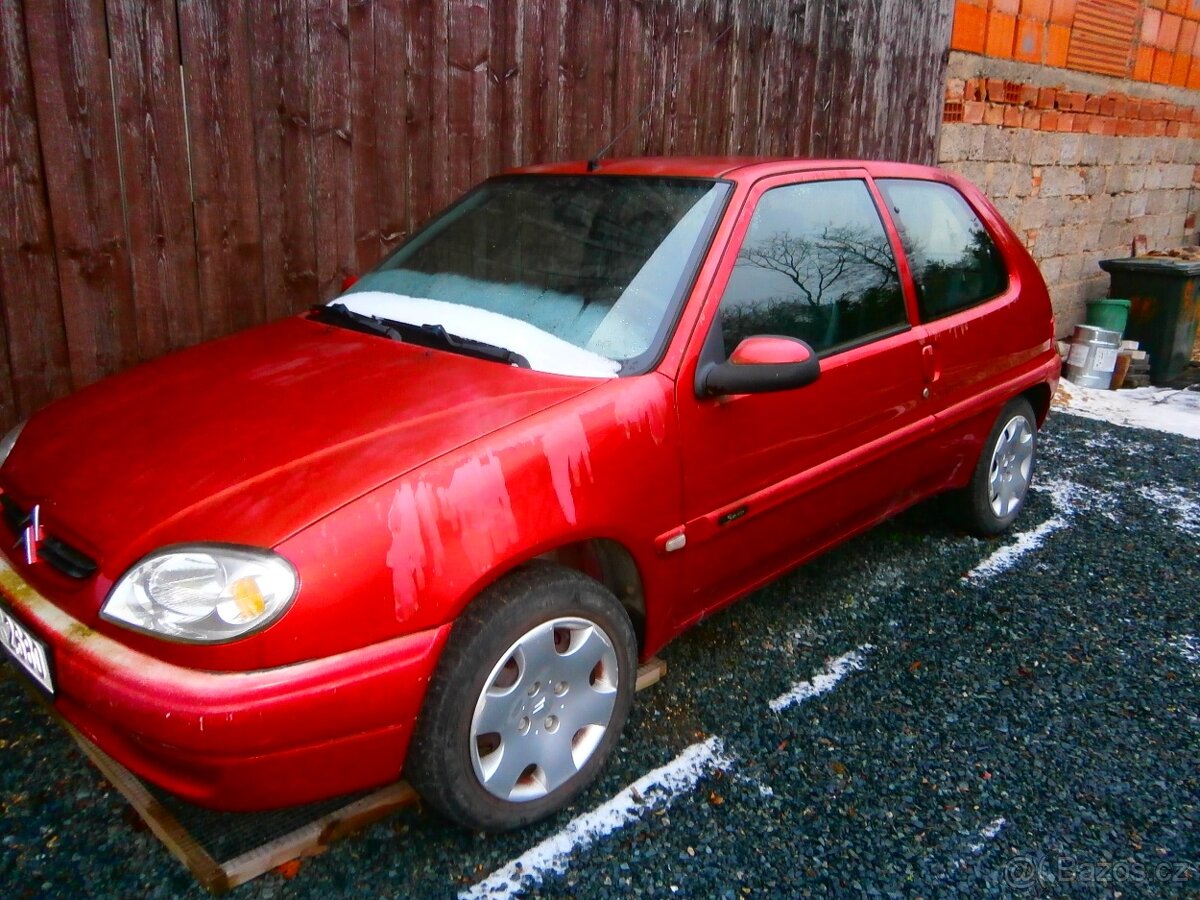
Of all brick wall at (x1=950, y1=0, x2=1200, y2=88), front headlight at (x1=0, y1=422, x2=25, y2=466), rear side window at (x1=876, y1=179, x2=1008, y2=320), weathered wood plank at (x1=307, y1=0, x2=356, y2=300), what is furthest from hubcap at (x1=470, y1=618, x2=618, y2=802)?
brick wall at (x1=950, y1=0, x2=1200, y2=88)

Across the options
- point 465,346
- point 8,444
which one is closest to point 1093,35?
point 465,346

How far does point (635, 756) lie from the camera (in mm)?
2660

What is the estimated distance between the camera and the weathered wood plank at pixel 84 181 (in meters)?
3.32

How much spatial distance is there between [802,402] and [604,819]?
133 cm

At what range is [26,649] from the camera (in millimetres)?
2098

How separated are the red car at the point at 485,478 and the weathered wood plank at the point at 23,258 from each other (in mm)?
904

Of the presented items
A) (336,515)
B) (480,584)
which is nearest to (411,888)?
(480,584)

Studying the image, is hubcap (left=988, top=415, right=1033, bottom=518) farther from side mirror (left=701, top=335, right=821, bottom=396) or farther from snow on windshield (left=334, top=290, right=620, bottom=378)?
snow on windshield (left=334, top=290, right=620, bottom=378)

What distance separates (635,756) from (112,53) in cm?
308

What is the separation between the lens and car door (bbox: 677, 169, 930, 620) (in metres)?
2.65

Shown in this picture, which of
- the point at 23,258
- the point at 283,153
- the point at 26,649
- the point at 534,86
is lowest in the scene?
the point at 26,649

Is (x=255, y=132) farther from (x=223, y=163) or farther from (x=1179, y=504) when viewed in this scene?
(x=1179, y=504)

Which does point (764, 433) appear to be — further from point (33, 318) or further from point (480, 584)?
point (33, 318)

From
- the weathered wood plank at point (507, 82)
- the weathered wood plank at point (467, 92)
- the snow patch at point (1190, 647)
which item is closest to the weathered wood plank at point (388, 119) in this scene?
the weathered wood plank at point (467, 92)
